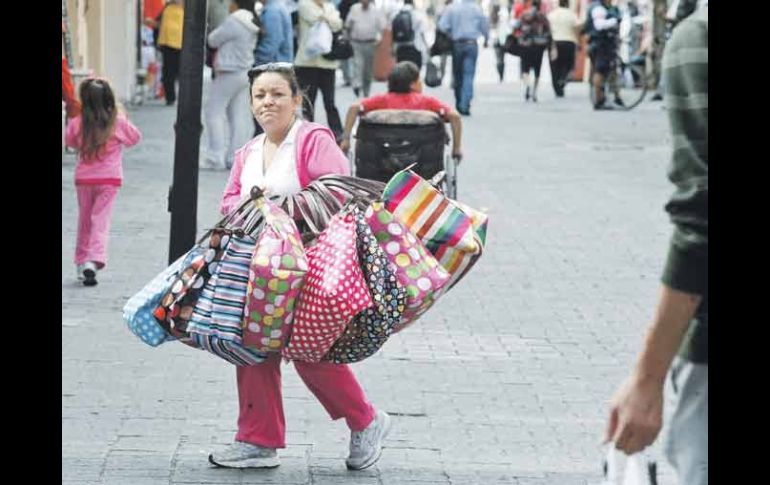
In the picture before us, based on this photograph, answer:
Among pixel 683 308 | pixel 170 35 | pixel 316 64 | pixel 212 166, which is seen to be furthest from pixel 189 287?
pixel 170 35

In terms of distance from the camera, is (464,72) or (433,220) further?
(464,72)

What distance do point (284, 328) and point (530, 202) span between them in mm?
9246

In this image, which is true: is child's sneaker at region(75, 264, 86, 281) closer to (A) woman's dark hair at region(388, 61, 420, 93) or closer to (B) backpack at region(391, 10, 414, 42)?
(A) woman's dark hair at region(388, 61, 420, 93)

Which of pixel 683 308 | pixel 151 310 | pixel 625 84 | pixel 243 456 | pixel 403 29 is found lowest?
pixel 625 84

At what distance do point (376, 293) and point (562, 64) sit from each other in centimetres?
2405

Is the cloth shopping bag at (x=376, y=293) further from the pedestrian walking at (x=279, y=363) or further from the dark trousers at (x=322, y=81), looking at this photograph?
the dark trousers at (x=322, y=81)

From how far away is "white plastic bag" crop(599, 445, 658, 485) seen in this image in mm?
3080

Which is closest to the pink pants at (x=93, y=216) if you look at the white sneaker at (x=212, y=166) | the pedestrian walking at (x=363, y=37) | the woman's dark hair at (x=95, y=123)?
the woman's dark hair at (x=95, y=123)

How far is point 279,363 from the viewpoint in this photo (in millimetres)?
6066

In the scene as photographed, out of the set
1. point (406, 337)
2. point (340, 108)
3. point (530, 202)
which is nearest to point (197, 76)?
point (406, 337)

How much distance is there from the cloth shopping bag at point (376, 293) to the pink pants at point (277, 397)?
38cm

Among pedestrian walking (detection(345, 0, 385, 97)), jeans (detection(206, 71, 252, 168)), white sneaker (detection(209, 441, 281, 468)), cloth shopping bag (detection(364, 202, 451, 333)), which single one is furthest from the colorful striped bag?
pedestrian walking (detection(345, 0, 385, 97))

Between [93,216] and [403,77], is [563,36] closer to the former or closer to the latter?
[403,77]

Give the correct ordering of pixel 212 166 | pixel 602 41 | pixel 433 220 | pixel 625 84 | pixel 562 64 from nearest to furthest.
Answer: pixel 433 220
pixel 212 166
pixel 602 41
pixel 562 64
pixel 625 84
